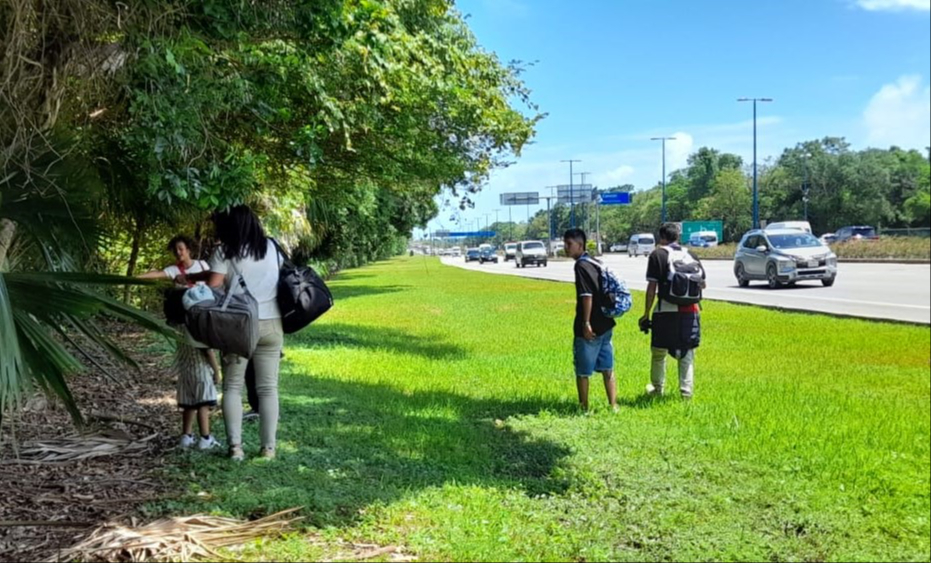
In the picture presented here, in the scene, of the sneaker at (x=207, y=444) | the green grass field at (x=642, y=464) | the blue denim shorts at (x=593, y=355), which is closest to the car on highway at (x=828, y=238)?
the green grass field at (x=642, y=464)

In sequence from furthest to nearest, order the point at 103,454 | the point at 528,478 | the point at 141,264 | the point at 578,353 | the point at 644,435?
the point at 141,264
the point at 578,353
the point at 644,435
the point at 103,454
the point at 528,478

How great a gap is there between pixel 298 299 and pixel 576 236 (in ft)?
6.37

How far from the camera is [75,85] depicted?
4766 mm

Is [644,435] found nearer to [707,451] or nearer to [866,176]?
[707,451]

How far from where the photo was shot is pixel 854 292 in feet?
8.78

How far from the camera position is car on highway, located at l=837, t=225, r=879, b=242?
7.23 ft

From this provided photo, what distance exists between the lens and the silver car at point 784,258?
2.79m

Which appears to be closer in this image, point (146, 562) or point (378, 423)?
point (146, 562)

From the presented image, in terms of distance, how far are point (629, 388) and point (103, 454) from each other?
449cm

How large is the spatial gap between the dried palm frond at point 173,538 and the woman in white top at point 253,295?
3.80 feet

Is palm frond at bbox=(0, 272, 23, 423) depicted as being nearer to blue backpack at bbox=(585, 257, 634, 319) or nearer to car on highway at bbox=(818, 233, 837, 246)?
car on highway at bbox=(818, 233, 837, 246)

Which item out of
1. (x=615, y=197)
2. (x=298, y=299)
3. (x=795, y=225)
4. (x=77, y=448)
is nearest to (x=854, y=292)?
(x=795, y=225)

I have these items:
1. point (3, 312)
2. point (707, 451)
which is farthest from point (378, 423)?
point (3, 312)

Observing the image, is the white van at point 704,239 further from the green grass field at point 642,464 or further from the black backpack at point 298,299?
the black backpack at point 298,299
